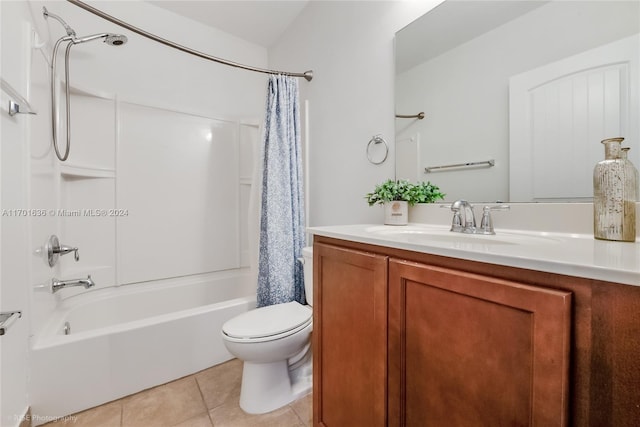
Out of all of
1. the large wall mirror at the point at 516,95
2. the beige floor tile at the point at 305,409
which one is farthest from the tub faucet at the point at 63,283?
the large wall mirror at the point at 516,95

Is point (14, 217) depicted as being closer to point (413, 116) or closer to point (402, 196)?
point (402, 196)

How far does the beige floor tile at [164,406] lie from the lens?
1.27 metres

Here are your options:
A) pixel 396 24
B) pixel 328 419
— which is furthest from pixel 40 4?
pixel 328 419

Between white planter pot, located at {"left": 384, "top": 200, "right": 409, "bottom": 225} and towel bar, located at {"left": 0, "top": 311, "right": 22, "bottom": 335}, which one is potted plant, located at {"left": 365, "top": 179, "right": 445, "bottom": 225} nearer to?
white planter pot, located at {"left": 384, "top": 200, "right": 409, "bottom": 225}

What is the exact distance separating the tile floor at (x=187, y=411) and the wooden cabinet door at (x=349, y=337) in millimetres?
333

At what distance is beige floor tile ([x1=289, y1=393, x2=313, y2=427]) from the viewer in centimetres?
129

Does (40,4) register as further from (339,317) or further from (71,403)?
(339,317)

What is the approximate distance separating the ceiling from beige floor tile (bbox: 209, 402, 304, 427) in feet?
8.83

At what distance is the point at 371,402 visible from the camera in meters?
0.83

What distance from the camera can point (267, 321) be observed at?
1355mm

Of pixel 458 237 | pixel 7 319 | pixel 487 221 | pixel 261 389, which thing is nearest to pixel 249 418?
pixel 261 389

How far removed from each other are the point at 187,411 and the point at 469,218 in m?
1.60

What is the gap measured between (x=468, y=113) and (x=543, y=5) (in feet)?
1.31

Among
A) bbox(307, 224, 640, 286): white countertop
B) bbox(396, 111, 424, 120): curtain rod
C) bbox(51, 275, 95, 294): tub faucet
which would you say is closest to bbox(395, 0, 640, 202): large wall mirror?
bbox(396, 111, 424, 120): curtain rod
